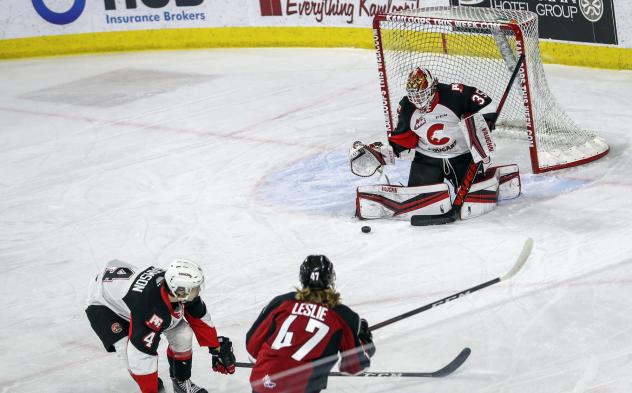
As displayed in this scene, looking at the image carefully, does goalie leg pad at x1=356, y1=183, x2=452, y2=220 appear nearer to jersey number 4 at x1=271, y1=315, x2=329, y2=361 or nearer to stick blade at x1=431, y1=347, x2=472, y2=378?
stick blade at x1=431, y1=347, x2=472, y2=378

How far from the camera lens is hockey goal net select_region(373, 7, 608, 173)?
21.2 ft

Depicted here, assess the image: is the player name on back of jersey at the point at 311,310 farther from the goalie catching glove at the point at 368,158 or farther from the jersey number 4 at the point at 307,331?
the goalie catching glove at the point at 368,158

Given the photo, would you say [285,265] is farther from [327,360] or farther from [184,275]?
[327,360]

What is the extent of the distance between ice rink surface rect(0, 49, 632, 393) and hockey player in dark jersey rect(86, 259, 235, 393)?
327mm

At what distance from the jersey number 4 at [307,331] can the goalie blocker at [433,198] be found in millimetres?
2543

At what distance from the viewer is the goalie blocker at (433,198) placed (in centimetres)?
582

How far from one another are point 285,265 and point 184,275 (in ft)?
5.87

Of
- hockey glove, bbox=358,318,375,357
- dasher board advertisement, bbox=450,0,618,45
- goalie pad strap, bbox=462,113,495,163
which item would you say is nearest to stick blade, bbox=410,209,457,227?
goalie pad strap, bbox=462,113,495,163

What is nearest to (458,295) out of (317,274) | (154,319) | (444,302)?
(444,302)

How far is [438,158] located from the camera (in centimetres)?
606

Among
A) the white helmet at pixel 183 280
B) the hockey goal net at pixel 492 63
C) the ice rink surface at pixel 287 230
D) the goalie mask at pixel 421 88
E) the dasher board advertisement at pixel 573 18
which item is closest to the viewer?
the white helmet at pixel 183 280

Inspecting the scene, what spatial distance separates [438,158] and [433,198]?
34 cm

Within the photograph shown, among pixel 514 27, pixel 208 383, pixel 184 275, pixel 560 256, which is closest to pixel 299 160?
pixel 514 27

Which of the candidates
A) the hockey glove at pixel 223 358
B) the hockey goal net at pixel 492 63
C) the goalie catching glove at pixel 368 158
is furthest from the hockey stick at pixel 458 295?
the hockey goal net at pixel 492 63
